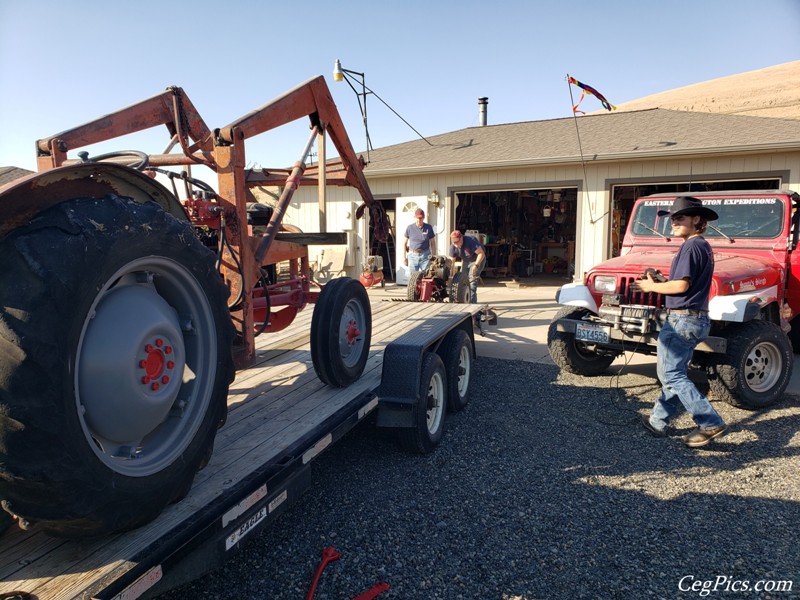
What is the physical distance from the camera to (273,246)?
3.86 meters

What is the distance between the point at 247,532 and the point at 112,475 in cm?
73

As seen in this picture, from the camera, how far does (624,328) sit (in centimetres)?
495

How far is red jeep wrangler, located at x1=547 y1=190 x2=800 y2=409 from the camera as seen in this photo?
188 inches

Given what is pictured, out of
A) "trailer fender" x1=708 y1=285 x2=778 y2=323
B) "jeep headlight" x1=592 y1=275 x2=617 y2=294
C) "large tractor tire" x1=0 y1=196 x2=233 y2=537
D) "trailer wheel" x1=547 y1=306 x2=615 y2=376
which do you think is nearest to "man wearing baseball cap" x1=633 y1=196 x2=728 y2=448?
"trailer fender" x1=708 y1=285 x2=778 y2=323

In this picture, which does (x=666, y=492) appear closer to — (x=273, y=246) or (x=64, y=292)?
(x=273, y=246)

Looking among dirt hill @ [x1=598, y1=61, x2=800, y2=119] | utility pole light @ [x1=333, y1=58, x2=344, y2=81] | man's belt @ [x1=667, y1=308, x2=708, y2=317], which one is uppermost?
dirt hill @ [x1=598, y1=61, x2=800, y2=119]

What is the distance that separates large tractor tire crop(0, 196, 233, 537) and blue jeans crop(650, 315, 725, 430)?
139 inches

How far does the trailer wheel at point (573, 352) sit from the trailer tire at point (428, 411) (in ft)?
6.63

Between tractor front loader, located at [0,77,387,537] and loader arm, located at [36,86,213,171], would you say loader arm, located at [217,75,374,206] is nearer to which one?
loader arm, located at [36,86,213,171]

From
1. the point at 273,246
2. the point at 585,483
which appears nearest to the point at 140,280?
the point at 273,246

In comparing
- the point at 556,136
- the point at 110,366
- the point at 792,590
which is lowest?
the point at 792,590

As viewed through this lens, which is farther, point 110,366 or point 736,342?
point 736,342

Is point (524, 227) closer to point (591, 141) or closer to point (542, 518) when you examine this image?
point (591, 141)

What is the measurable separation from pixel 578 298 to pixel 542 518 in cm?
289
